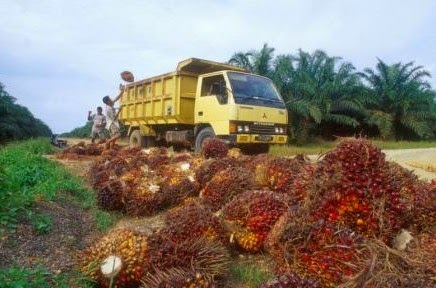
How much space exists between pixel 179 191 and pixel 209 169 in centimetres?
39

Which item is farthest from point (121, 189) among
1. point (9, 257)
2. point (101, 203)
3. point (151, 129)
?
point (151, 129)

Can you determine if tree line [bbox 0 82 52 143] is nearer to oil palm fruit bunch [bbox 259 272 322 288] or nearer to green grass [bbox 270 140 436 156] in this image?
green grass [bbox 270 140 436 156]

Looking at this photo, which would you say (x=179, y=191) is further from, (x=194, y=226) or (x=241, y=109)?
(x=241, y=109)

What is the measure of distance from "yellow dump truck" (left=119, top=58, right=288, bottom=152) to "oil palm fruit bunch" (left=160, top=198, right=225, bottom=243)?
735 centimetres

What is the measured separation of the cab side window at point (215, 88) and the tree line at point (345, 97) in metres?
15.0

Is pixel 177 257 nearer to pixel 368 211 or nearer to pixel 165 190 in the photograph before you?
pixel 368 211

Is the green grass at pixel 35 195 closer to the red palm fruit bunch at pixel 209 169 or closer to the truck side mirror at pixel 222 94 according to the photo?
the red palm fruit bunch at pixel 209 169

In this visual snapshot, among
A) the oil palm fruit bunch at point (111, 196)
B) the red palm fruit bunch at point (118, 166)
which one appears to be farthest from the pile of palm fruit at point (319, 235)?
the red palm fruit bunch at point (118, 166)

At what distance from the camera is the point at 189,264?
2.53 m

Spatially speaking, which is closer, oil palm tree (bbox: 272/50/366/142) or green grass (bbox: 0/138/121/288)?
green grass (bbox: 0/138/121/288)

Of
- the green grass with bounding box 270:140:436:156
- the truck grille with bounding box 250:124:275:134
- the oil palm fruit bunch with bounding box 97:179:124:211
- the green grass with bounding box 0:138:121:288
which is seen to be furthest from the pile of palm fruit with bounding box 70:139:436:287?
the green grass with bounding box 270:140:436:156

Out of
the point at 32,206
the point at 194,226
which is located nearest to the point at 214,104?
the point at 32,206

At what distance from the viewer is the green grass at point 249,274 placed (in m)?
2.83

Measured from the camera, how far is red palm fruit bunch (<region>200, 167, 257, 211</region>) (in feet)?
13.2
